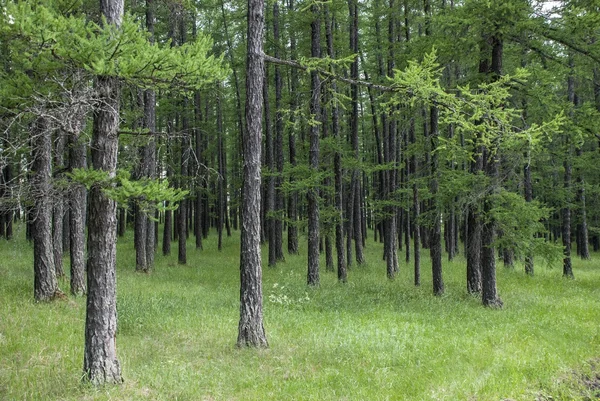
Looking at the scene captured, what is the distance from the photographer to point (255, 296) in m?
8.23

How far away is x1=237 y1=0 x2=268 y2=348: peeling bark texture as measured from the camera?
8172 millimetres

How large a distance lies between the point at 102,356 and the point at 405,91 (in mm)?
6512

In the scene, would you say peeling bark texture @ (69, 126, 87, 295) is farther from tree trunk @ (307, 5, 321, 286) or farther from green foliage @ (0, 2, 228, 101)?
tree trunk @ (307, 5, 321, 286)

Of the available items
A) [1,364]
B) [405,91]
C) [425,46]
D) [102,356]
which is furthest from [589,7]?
[1,364]

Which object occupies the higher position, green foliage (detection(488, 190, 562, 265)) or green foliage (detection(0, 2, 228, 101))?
green foliage (detection(0, 2, 228, 101))

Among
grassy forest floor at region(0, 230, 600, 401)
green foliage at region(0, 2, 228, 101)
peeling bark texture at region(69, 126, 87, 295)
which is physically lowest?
grassy forest floor at region(0, 230, 600, 401)

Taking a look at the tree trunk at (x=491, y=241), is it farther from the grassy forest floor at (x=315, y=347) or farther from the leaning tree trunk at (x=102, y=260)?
the leaning tree trunk at (x=102, y=260)

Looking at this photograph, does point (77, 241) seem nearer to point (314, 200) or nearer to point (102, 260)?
point (102, 260)

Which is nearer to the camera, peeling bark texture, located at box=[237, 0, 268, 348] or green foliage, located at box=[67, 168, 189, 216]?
green foliage, located at box=[67, 168, 189, 216]

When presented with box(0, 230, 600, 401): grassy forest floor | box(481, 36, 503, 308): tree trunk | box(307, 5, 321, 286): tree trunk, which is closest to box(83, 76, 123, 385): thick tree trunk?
box(0, 230, 600, 401): grassy forest floor

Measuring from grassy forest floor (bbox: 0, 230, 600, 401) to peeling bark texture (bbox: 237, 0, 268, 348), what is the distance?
1.59 feet

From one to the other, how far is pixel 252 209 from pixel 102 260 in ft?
10.1

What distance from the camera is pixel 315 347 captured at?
324 inches

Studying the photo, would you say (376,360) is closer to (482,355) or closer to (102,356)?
(482,355)
